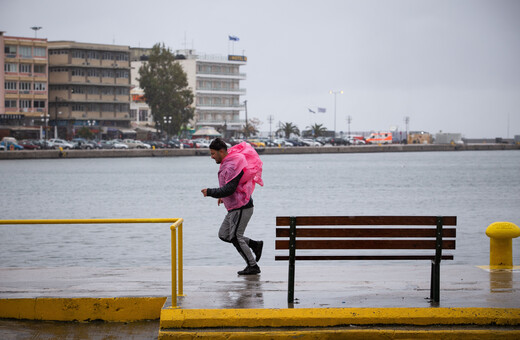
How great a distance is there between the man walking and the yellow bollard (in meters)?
2.97

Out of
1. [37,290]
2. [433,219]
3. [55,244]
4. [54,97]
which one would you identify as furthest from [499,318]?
[54,97]

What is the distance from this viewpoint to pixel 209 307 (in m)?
7.45

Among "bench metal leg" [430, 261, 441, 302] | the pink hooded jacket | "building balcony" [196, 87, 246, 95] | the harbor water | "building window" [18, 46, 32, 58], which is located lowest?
the harbor water

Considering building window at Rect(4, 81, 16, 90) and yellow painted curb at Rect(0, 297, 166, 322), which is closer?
yellow painted curb at Rect(0, 297, 166, 322)

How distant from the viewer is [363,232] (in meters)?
7.70

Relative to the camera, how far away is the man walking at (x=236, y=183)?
8.80m

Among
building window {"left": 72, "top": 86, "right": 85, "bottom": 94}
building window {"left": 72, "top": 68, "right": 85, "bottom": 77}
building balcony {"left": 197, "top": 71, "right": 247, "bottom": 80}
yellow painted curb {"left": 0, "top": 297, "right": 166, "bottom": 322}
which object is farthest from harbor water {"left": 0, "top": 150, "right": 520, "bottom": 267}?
building balcony {"left": 197, "top": 71, "right": 247, "bottom": 80}

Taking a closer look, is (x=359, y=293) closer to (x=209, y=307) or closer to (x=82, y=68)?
(x=209, y=307)

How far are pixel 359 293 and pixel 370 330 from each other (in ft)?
3.56

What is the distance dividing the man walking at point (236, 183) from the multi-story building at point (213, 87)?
439ft

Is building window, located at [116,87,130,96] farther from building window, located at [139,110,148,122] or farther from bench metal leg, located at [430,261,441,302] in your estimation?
bench metal leg, located at [430,261,441,302]

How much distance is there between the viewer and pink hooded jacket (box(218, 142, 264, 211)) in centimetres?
881

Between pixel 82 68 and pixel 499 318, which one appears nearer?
pixel 499 318

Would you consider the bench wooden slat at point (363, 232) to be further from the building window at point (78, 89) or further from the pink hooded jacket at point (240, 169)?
the building window at point (78, 89)
